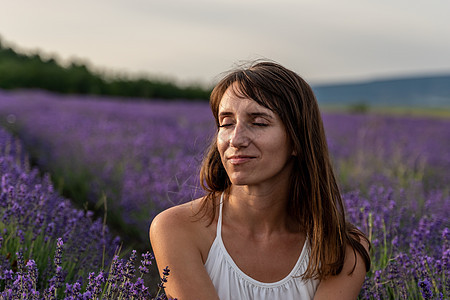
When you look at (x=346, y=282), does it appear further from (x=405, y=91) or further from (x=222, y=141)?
(x=405, y=91)

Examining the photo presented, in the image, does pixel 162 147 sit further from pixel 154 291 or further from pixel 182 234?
pixel 182 234

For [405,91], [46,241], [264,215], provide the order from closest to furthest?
[264,215] < [46,241] < [405,91]

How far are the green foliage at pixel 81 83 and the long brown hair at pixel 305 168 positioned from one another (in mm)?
20447

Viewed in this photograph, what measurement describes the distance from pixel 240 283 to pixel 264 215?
0.28 meters

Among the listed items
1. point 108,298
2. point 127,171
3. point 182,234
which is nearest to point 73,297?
point 108,298

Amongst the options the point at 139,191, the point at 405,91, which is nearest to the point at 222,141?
the point at 139,191

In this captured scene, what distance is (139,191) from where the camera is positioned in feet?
13.2


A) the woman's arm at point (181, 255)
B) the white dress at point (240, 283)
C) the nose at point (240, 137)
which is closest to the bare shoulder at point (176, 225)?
the woman's arm at point (181, 255)

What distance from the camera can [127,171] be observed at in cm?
448

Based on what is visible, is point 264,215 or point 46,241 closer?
point 264,215

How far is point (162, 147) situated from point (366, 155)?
2880 mm

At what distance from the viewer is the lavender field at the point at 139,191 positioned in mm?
2252

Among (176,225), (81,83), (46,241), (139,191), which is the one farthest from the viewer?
(81,83)

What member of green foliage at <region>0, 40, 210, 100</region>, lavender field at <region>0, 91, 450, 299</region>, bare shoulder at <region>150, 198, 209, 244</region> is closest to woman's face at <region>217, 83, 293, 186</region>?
bare shoulder at <region>150, 198, 209, 244</region>
